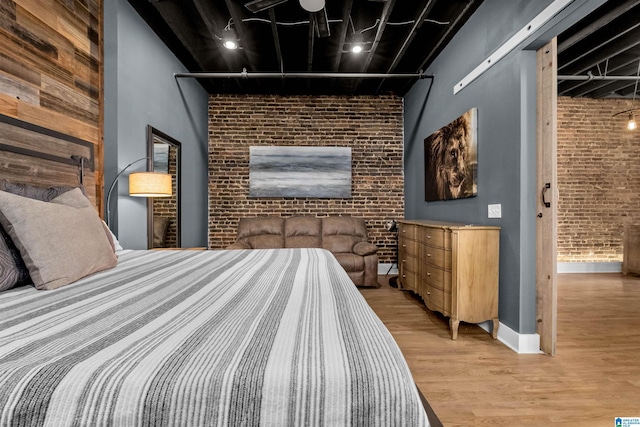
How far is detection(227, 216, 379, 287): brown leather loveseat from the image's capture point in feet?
14.5

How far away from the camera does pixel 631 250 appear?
4.62m

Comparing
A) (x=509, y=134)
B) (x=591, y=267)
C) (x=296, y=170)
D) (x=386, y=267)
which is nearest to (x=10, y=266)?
(x=509, y=134)

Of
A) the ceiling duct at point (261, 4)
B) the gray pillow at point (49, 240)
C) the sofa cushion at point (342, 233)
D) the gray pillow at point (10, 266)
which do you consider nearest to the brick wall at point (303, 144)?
the sofa cushion at point (342, 233)

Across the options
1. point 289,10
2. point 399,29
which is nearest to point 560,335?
point 399,29

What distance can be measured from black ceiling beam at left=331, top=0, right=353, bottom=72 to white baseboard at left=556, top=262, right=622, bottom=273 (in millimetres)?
4811

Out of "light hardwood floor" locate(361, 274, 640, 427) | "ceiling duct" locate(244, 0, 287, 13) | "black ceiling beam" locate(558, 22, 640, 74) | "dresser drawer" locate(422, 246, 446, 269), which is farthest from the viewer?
"black ceiling beam" locate(558, 22, 640, 74)

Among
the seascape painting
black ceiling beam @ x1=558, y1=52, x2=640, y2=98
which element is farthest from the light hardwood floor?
black ceiling beam @ x1=558, y1=52, x2=640, y2=98

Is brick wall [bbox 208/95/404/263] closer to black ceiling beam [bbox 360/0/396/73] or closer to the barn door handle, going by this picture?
→ black ceiling beam [bbox 360/0/396/73]

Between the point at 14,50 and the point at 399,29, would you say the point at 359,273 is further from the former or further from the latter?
the point at 14,50

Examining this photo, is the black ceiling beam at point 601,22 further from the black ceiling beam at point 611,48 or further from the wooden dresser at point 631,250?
the wooden dresser at point 631,250

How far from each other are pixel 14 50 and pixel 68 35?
0.50m

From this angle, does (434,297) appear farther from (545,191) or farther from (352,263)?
(352,263)

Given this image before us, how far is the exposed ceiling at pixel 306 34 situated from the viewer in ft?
9.33

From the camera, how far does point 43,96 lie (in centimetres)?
202
